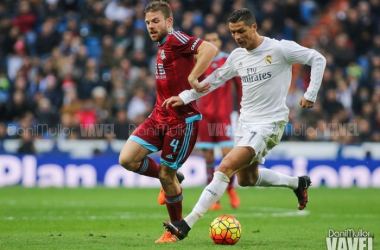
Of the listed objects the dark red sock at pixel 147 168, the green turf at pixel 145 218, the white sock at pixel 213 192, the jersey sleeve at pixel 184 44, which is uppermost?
the jersey sleeve at pixel 184 44

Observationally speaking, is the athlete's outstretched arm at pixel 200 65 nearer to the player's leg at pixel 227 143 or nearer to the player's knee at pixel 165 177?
the player's knee at pixel 165 177

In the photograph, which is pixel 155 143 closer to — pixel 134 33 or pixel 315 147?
pixel 315 147

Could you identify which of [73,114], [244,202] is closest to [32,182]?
[73,114]

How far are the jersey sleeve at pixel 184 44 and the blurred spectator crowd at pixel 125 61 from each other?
10.6 m

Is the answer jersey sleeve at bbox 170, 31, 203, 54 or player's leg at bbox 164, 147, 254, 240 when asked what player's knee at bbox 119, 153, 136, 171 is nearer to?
player's leg at bbox 164, 147, 254, 240

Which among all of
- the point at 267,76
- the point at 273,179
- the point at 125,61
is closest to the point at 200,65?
the point at 267,76

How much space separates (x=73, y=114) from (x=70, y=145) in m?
1.21

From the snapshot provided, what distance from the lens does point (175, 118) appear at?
8.46 m

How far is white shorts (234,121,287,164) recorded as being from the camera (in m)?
8.30

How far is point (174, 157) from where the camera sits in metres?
8.42

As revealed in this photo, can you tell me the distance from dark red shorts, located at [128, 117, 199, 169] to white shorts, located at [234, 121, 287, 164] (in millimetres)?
570

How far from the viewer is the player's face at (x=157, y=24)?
8.36 meters

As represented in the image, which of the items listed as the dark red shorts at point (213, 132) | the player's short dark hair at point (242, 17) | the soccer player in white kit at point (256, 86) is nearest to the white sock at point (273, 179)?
the soccer player in white kit at point (256, 86)

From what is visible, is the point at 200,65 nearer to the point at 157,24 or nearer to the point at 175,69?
the point at 175,69
